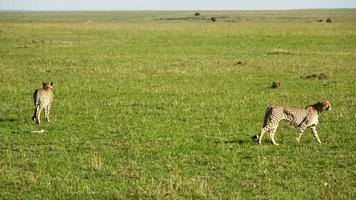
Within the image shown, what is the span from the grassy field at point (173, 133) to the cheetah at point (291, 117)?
1.28 ft

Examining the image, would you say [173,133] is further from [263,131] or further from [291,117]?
[291,117]

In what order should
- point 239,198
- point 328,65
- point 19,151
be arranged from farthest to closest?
point 328,65, point 19,151, point 239,198

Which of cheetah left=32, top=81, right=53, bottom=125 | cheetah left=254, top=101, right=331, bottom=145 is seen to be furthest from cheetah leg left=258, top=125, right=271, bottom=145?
cheetah left=32, top=81, right=53, bottom=125

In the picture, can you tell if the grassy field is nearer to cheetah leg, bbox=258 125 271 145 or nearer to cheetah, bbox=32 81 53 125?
cheetah leg, bbox=258 125 271 145

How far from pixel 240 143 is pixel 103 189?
428cm

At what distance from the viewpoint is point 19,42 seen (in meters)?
44.9

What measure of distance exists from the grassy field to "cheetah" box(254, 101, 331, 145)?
1.28 feet

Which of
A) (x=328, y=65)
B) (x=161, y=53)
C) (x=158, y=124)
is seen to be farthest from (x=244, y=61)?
(x=158, y=124)

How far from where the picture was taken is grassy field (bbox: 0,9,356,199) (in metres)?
9.85

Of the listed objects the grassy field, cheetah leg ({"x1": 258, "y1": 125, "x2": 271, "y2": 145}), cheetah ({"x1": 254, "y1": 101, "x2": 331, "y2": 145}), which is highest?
cheetah ({"x1": 254, "y1": 101, "x2": 331, "y2": 145})

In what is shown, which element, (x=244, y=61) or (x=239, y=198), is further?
(x=244, y=61)

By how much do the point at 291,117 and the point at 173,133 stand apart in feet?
10.4

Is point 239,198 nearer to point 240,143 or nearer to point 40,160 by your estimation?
point 240,143

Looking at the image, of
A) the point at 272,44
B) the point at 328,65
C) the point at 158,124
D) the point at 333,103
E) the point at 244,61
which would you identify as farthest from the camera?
the point at 272,44
